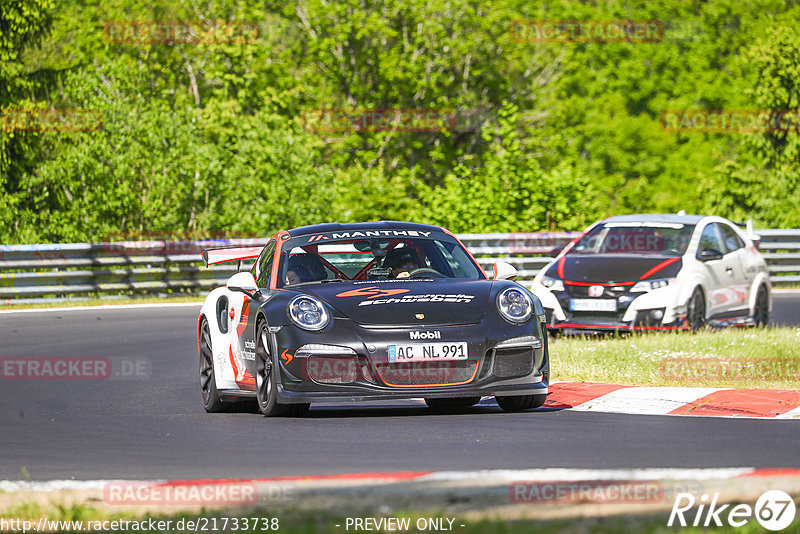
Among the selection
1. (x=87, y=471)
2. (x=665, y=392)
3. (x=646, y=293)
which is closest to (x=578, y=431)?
(x=665, y=392)

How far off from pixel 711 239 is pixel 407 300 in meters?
8.16

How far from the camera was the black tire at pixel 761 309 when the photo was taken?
54.5ft

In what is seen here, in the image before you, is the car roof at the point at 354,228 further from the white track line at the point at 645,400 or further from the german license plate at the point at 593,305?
the german license plate at the point at 593,305

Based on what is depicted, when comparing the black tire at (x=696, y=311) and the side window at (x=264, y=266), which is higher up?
the side window at (x=264, y=266)

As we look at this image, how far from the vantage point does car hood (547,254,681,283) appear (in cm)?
1496

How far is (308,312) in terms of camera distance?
8734 mm

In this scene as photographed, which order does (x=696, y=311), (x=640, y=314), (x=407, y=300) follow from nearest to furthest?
1. (x=407, y=300)
2. (x=640, y=314)
3. (x=696, y=311)

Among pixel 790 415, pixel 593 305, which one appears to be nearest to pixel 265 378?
pixel 790 415

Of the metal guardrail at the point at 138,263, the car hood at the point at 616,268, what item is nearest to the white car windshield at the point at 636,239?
the car hood at the point at 616,268

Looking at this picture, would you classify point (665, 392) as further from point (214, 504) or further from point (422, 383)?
point (214, 504)

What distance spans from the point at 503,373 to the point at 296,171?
18.9m

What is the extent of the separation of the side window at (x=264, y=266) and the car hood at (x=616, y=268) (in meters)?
5.37

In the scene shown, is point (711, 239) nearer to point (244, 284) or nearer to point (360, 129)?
point (244, 284)

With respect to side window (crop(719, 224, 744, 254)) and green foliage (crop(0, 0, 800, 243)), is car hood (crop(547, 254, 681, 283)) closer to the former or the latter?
side window (crop(719, 224, 744, 254))
